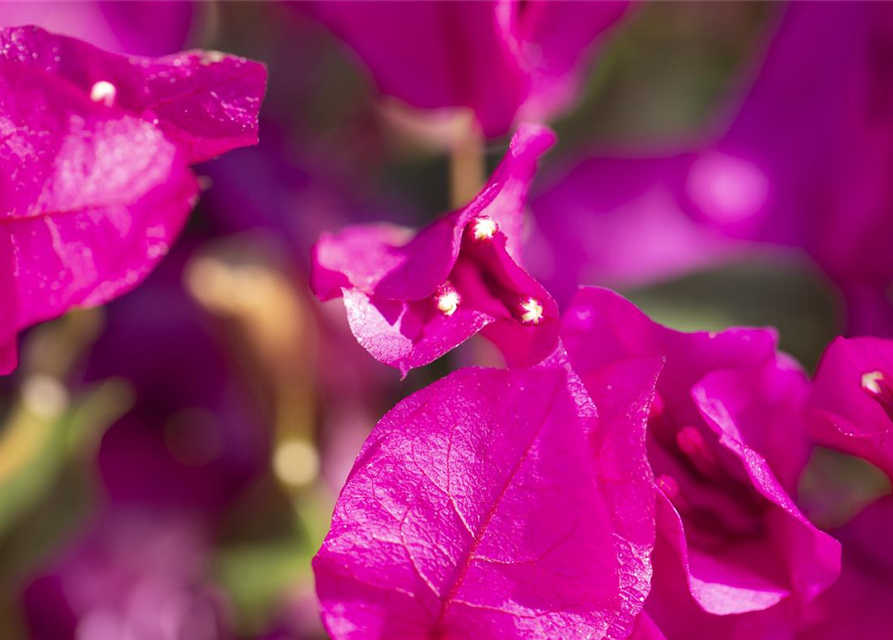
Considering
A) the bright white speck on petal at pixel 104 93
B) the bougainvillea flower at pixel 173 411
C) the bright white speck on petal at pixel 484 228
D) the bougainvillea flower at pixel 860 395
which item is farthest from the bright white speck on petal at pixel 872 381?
the bougainvillea flower at pixel 173 411

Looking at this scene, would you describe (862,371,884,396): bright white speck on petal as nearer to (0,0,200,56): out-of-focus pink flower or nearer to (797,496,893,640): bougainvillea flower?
(797,496,893,640): bougainvillea flower

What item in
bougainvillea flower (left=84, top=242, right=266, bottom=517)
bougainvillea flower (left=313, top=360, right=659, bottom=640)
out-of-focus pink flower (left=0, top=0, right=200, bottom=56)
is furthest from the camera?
bougainvillea flower (left=84, top=242, right=266, bottom=517)

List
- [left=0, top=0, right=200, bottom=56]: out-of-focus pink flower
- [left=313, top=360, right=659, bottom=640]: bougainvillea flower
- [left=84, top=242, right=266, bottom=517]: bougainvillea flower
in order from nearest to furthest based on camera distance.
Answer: [left=313, top=360, right=659, bottom=640]: bougainvillea flower
[left=0, top=0, right=200, bottom=56]: out-of-focus pink flower
[left=84, top=242, right=266, bottom=517]: bougainvillea flower

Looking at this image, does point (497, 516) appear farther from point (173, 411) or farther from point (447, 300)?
point (173, 411)

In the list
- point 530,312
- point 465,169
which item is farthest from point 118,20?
point 530,312

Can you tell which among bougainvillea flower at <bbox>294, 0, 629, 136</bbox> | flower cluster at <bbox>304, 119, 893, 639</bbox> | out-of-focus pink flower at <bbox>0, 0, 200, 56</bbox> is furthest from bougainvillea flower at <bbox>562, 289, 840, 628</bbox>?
out-of-focus pink flower at <bbox>0, 0, 200, 56</bbox>

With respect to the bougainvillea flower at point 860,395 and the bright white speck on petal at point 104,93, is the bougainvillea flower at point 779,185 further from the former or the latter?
the bright white speck on petal at point 104,93

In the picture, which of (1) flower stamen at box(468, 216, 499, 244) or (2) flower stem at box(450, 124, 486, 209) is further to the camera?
(2) flower stem at box(450, 124, 486, 209)
